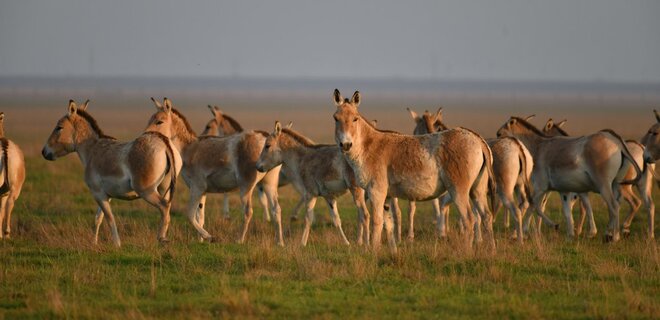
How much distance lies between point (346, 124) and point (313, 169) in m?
2.07

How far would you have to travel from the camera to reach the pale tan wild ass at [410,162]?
13617mm

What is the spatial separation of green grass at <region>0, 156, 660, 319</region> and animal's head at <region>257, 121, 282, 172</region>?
1340 millimetres

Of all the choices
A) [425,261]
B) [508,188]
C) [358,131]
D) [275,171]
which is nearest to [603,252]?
[508,188]

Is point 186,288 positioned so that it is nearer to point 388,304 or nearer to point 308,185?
point 388,304

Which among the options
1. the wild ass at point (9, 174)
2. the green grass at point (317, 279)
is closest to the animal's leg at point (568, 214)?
the green grass at point (317, 279)

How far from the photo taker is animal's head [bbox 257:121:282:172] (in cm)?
1560

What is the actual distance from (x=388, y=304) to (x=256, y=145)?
5939mm

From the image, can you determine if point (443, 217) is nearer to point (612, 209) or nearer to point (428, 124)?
point (428, 124)

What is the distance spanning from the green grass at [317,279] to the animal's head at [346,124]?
1696mm

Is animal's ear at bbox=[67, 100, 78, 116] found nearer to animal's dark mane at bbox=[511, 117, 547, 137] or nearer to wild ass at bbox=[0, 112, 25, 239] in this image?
wild ass at bbox=[0, 112, 25, 239]

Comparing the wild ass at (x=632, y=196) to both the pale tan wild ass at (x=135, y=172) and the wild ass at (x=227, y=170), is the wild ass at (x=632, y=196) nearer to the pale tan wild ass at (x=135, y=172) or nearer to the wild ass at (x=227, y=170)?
the wild ass at (x=227, y=170)

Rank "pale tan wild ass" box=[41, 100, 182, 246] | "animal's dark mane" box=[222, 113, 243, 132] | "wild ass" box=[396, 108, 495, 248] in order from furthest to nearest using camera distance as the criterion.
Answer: "animal's dark mane" box=[222, 113, 243, 132], "pale tan wild ass" box=[41, 100, 182, 246], "wild ass" box=[396, 108, 495, 248]

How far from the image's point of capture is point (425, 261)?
43.6 feet

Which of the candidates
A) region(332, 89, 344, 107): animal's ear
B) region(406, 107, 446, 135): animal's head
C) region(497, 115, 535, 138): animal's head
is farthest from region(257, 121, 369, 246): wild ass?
region(497, 115, 535, 138): animal's head
